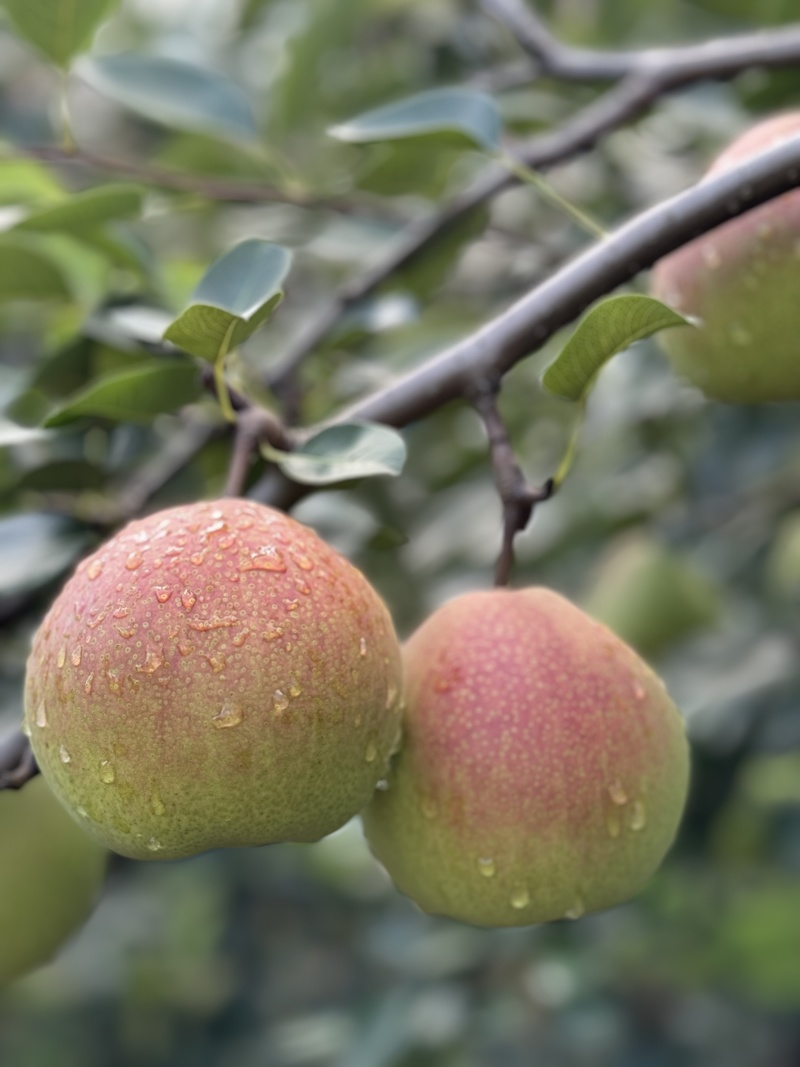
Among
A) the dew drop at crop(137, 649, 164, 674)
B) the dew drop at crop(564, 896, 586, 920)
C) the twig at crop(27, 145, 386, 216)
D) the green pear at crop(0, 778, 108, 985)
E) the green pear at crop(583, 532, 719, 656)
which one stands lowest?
the green pear at crop(583, 532, 719, 656)

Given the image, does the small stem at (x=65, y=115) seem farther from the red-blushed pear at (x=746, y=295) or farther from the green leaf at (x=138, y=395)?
the red-blushed pear at (x=746, y=295)

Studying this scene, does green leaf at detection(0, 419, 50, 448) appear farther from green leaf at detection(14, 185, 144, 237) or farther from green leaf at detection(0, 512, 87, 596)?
green leaf at detection(14, 185, 144, 237)

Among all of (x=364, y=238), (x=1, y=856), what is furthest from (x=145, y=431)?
(x=1, y=856)

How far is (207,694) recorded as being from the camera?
71 cm

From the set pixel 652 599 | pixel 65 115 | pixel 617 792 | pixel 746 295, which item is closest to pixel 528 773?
pixel 617 792

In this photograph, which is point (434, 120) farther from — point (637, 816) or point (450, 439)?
point (450, 439)

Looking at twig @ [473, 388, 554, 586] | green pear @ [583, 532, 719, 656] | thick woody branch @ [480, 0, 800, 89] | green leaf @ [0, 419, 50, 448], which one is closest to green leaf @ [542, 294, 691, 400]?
twig @ [473, 388, 554, 586]

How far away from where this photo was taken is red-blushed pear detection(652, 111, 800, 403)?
0.98m

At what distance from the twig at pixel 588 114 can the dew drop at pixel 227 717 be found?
2.42ft

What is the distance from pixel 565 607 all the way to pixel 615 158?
1.35 meters

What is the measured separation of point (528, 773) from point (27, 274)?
825 mm

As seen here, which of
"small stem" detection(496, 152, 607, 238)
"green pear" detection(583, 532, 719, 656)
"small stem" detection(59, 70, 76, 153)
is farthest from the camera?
"green pear" detection(583, 532, 719, 656)

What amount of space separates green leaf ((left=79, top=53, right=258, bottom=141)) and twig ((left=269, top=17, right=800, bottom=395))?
233 millimetres

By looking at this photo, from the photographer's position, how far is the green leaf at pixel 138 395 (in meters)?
0.98
